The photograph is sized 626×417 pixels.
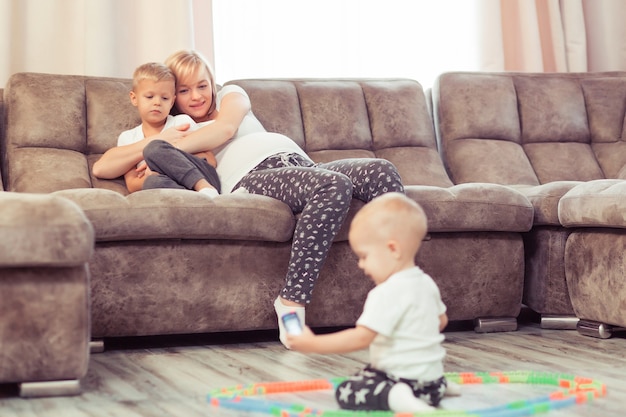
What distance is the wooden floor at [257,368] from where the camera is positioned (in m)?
1.85

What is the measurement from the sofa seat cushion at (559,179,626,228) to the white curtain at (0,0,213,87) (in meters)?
1.81

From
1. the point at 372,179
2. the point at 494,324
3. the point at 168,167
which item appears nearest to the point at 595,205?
the point at 494,324

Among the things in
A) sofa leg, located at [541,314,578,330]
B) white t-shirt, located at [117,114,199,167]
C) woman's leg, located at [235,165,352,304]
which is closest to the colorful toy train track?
woman's leg, located at [235,165,352,304]

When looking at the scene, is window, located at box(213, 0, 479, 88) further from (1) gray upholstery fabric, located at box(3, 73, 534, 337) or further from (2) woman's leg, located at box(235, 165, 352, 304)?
(2) woman's leg, located at box(235, 165, 352, 304)

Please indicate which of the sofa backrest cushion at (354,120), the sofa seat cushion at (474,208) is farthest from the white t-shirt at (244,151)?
the sofa seat cushion at (474,208)

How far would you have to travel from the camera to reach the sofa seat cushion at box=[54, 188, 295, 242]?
2492mm

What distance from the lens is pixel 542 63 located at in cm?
449

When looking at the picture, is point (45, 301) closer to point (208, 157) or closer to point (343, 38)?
point (208, 157)

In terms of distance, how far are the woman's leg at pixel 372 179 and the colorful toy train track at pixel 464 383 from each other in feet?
2.55

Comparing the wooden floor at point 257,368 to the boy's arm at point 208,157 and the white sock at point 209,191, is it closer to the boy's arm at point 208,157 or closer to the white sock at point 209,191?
the white sock at point 209,191

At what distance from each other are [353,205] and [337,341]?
1.05m

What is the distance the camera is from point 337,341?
5.66 feet

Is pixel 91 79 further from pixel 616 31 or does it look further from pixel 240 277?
pixel 616 31

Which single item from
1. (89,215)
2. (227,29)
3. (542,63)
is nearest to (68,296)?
(89,215)
